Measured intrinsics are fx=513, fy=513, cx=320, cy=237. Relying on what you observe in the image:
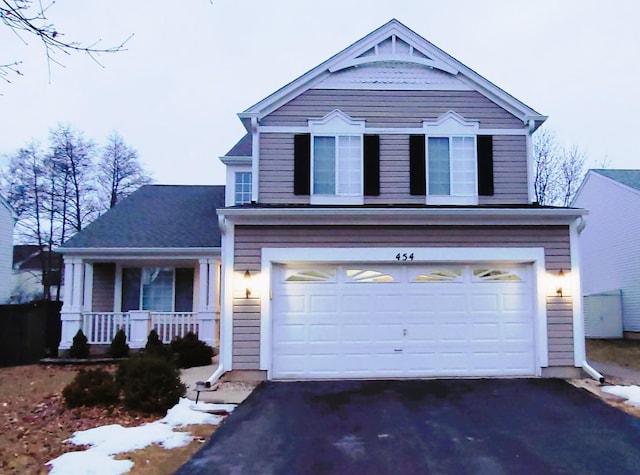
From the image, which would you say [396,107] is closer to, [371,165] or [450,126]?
[450,126]

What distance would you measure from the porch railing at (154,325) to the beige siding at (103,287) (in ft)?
2.18

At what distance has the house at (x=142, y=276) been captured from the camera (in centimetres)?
1380

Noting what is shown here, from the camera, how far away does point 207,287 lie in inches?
552

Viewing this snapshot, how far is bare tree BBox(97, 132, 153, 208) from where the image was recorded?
29.7 m

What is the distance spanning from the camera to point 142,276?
1498 cm

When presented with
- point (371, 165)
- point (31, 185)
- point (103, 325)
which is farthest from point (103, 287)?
point (31, 185)

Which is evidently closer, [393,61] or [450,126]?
[450,126]

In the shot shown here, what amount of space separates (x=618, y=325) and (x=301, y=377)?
15010mm

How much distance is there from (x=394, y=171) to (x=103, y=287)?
9213 mm

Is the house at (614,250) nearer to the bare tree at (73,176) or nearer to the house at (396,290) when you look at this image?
the house at (396,290)

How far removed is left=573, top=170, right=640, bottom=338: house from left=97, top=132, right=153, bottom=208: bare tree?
78.1 ft

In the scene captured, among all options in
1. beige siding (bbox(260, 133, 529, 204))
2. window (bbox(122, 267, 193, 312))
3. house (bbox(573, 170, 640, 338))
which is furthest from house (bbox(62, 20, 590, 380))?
house (bbox(573, 170, 640, 338))

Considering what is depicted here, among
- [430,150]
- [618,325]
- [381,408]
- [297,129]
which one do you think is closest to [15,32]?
[381,408]

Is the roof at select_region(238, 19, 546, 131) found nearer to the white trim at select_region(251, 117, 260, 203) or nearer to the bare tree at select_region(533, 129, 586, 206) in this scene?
the white trim at select_region(251, 117, 260, 203)
